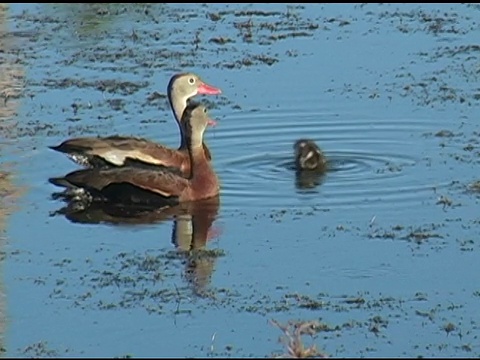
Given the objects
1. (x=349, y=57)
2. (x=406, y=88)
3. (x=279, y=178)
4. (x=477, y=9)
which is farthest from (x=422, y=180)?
(x=477, y=9)

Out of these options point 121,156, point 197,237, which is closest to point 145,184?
point 121,156

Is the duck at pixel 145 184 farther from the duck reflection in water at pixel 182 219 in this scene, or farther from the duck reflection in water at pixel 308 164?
the duck reflection in water at pixel 308 164

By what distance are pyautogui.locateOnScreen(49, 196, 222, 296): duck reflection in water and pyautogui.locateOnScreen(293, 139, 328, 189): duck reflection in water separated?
0.80 metres

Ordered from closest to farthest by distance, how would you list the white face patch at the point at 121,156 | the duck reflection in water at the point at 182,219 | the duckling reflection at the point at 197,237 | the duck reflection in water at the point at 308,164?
1. the duckling reflection at the point at 197,237
2. the duck reflection in water at the point at 182,219
3. the white face patch at the point at 121,156
4. the duck reflection in water at the point at 308,164

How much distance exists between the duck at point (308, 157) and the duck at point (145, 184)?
29.0 inches

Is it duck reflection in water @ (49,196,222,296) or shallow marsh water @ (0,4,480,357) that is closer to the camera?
shallow marsh water @ (0,4,480,357)

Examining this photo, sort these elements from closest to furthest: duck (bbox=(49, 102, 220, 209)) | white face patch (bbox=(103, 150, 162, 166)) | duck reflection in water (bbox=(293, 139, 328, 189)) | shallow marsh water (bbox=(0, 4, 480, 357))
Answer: shallow marsh water (bbox=(0, 4, 480, 357)) → duck (bbox=(49, 102, 220, 209)) → white face patch (bbox=(103, 150, 162, 166)) → duck reflection in water (bbox=(293, 139, 328, 189))

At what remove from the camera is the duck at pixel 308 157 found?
43.1 ft

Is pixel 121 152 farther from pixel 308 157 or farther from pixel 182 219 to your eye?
pixel 308 157

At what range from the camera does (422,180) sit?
505 inches

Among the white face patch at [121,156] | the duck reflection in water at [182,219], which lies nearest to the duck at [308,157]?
the duck reflection in water at [182,219]

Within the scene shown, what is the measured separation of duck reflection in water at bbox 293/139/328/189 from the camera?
42.9 feet

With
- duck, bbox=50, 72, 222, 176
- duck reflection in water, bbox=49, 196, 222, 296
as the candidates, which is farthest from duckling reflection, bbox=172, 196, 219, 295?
duck, bbox=50, 72, 222, 176

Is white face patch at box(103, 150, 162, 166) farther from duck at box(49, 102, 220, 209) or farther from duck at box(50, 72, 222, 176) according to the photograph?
duck at box(49, 102, 220, 209)
